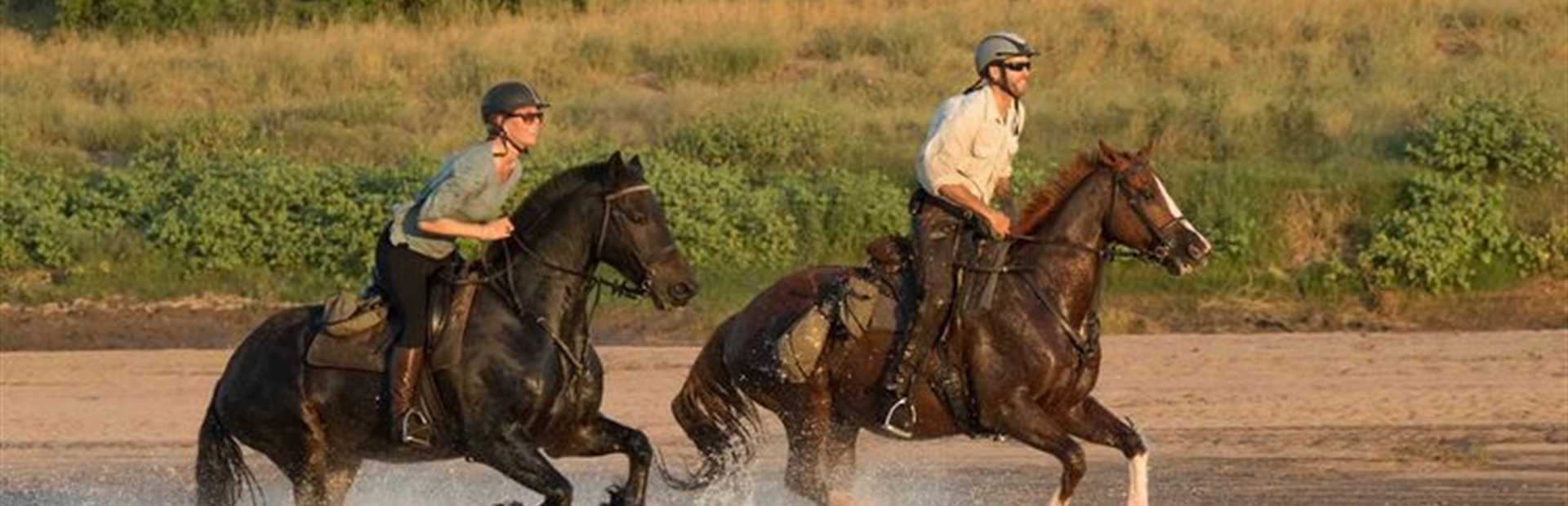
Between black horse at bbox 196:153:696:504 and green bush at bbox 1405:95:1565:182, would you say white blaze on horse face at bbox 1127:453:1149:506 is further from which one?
green bush at bbox 1405:95:1565:182

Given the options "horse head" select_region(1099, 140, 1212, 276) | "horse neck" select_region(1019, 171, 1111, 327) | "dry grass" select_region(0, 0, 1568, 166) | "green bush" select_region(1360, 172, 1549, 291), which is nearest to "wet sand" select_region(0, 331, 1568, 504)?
"green bush" select_region(1360, 172, 1549, 291)

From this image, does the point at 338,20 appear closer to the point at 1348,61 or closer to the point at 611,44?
the point at 611,44

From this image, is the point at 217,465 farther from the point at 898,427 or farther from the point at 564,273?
the point at 898,427

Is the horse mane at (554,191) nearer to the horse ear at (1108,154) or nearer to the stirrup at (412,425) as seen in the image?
the stirrup at (412,425)

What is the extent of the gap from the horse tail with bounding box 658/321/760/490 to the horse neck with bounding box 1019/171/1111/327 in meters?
1.55

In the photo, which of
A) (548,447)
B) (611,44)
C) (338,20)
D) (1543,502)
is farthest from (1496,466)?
(338,20)

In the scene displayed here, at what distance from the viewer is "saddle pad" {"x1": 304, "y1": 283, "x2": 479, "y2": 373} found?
11570mm

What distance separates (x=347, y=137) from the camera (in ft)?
93.0

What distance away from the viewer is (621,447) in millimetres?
11531

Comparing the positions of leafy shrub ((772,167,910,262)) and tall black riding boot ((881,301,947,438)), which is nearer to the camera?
tall black riding boot ((881,301,947,438))

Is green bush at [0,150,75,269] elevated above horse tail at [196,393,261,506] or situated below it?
below

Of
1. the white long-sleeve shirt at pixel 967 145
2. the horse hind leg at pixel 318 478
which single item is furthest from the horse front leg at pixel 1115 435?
the horse hind leg at pixel 318 478

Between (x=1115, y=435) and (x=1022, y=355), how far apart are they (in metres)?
0.51

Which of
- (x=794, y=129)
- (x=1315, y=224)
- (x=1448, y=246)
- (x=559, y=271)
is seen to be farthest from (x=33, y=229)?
(x=559, y=271)
